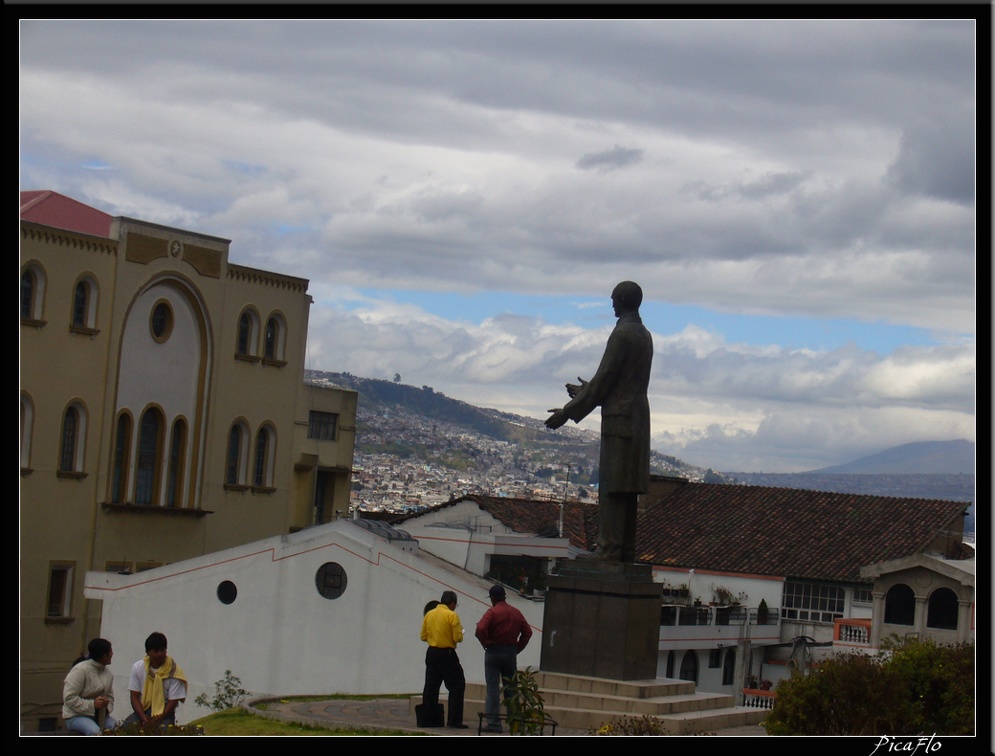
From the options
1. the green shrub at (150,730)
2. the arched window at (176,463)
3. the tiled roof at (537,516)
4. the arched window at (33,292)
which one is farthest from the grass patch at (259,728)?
the tiled roof at (537,516)

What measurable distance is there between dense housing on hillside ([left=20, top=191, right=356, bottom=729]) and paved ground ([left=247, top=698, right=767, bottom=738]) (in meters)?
21.3

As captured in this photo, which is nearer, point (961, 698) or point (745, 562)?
point (961, 698)

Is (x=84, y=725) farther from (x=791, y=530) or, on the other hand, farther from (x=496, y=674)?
(x=791, y=530)

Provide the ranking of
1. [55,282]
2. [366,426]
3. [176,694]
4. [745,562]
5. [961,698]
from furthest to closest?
1. [366,426]
2. [745,562]
3. [55,282]
4. [961,698]
5. [176,694]

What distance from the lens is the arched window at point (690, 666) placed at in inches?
1572

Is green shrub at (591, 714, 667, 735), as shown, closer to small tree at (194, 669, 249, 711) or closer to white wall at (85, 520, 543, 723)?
small tree at (194, 669, 249, 711)

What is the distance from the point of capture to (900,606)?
42.3 meters

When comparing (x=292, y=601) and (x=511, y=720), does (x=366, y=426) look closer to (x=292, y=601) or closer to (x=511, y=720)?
(x=292, y=601)

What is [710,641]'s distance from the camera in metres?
41.5

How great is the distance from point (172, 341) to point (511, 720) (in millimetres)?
34038

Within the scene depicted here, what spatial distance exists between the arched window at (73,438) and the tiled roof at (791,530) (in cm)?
1780

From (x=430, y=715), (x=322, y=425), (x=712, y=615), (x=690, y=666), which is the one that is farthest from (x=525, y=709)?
(x=322, y=425)

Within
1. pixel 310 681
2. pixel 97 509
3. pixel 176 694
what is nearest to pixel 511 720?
pixel 176 694

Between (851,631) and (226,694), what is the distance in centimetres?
1807
